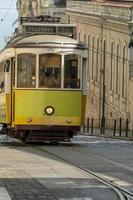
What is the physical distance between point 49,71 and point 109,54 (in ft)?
138

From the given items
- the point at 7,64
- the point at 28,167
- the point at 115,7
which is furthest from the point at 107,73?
the point at 28,167

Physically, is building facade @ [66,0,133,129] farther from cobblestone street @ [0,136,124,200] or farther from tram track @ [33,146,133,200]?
tram track @ [33,146,133,200]

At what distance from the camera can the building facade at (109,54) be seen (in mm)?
58728

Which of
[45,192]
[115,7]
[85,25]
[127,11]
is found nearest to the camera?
[45,192]

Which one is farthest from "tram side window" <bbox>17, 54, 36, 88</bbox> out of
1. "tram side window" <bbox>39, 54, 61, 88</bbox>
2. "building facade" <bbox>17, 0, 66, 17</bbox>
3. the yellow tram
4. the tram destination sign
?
"building facade" <bbox>17, 0, 66, 17</bbox>

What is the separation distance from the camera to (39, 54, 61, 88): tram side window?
23.9 meters

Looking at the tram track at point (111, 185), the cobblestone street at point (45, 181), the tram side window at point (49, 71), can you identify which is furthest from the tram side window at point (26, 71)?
the tram track at point (111, 185)

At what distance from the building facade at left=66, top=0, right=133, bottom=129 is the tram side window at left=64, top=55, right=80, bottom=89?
28849mm

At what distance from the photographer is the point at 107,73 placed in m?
66.6

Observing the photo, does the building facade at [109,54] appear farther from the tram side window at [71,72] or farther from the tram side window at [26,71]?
the tram side window at [26,71]

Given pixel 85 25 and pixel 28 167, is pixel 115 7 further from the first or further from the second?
pixel 28 167

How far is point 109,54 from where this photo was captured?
65.5 metres

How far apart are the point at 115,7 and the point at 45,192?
51.6 meters

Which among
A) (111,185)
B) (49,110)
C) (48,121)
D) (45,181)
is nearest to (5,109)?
(49,110)
